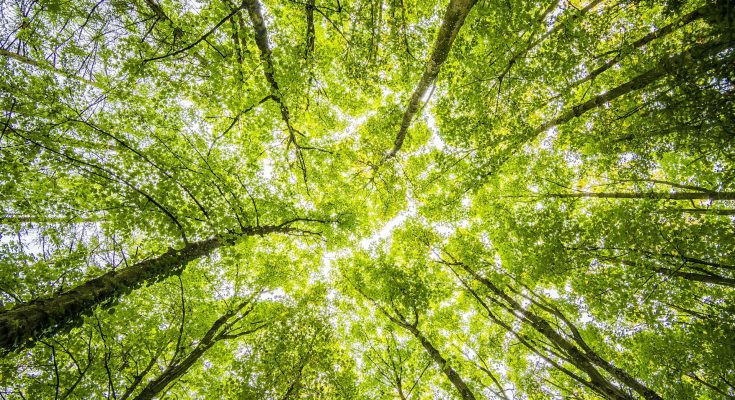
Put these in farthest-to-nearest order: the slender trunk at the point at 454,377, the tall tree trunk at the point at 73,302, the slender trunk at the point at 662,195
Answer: the slender trunk at the point at 454,377 → the slender trunk at the point at 662,195 → the tall tree trunk at the point at 73,302

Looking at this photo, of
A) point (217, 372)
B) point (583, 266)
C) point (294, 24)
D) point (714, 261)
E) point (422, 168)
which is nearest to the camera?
point (714, 261)

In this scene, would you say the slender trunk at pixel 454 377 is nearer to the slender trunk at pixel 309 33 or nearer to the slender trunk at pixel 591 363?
the slender trunk at pixel 591 363

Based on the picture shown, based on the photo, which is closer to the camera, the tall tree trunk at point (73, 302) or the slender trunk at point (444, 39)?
the tall tree trunk at point (73, 302)

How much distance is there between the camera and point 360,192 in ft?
38.5

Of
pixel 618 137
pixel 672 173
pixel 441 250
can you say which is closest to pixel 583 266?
pixel 618 137

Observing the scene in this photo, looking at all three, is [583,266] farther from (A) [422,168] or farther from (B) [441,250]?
(A) [422,168]

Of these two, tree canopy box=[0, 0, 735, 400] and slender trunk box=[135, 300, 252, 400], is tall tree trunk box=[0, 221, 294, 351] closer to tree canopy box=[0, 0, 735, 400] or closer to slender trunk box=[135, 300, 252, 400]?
tree canopy box=[0, 0, 735, 400]

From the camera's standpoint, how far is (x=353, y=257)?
38.8 ft

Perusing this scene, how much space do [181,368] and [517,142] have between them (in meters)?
9.55

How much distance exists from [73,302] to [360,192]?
8967 millimetres

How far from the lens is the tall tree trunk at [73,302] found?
319cm

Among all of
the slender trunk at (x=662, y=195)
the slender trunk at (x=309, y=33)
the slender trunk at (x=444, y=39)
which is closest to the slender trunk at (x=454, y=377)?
the slender trunk at (x=662, y=195)

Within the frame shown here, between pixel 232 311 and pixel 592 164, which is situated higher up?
pixel 592 164

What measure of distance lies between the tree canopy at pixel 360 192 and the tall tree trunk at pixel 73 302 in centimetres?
3
